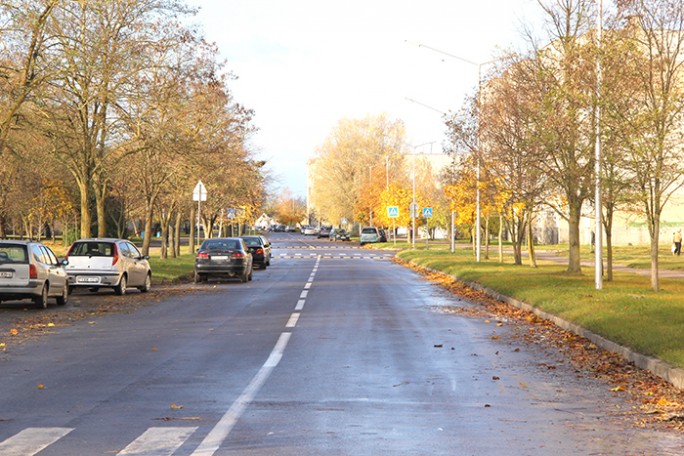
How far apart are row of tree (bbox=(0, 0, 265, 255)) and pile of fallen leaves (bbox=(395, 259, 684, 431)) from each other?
12255 millimetres

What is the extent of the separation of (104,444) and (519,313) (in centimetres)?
1367

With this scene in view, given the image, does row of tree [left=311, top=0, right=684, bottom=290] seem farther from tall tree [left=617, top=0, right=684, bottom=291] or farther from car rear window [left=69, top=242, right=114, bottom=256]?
car rear window [left=69, top=242, right=114, bottom=256]

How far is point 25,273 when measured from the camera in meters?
20.5

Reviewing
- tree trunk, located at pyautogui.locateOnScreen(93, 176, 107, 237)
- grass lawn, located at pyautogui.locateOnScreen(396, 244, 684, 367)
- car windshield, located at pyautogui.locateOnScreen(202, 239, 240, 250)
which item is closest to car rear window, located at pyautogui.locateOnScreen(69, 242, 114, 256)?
car windshield, located at pyautogui.locateOnScreen(202, 239, 240, 250)

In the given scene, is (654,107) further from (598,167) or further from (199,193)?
(199,193)

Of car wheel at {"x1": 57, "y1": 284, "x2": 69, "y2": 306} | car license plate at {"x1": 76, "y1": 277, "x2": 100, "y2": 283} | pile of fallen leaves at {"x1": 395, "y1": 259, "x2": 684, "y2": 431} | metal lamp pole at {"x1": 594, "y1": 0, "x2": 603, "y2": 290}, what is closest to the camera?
pile of fallen leaves at {"x1": 395, "y1": 259, "x2": 684, "y2": 431}

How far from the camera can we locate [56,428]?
307 inches

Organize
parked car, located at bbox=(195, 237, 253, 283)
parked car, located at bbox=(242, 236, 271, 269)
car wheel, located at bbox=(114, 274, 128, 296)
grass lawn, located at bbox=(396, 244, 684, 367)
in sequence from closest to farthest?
1. grass lawn, located at bbox=(396, 244, 684, 367)
2. car wheel, located at bbox=(114, 274, 128, 296)
3. parked car, located at bbox=(195, 237, 253, 283)
4. parked car, located at bbox=(242, 236, 271, 269)

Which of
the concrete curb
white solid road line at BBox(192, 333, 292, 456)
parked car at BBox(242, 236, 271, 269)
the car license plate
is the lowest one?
white solid road line at BBox(192, 333, 292, 456)

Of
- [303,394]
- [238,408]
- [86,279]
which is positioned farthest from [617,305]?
[86,279]

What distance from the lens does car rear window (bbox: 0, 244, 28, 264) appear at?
809 inches

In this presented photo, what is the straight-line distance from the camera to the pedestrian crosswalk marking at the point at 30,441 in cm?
692

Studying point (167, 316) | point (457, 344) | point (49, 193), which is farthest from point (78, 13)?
point (49, 193)

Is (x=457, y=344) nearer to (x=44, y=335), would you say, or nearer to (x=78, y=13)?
(x=44, y=335)
